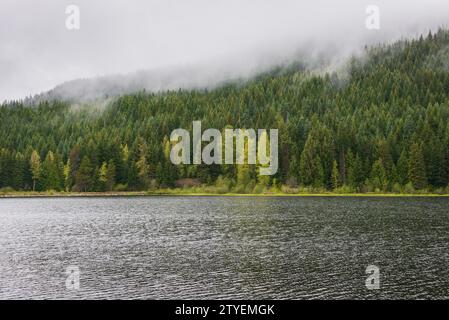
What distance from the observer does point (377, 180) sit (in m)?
138

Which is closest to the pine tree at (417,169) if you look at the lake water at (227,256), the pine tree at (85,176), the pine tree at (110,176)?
the lake water at (227,256)

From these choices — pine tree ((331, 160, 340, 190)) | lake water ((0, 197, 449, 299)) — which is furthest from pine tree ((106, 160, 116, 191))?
lake water ((0, 197, 449, 299))

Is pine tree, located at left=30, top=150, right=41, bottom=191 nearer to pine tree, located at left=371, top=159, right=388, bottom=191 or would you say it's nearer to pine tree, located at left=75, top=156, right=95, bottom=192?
pine tree, located at left=75, top=156, right=95, bottom=192

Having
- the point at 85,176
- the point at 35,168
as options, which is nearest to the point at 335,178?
the point at 85,176

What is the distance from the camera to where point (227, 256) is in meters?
47.8

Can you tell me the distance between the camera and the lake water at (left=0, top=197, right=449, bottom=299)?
35.9m

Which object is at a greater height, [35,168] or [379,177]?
[35,168]

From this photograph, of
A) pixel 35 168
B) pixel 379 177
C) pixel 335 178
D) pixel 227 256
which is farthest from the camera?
pixel 35 168

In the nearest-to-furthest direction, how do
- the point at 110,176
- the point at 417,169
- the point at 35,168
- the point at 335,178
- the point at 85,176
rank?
the point at 417,169 < the point at 335,178 < the point at 85,176 < the point at 110,176 < the point at 35,168

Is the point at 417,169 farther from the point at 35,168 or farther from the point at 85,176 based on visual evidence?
the point at 35,168

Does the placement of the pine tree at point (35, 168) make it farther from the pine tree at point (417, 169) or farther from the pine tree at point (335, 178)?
the pine tree at point (417, 169)

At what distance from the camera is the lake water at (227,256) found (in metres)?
35.9

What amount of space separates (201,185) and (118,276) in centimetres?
11411
